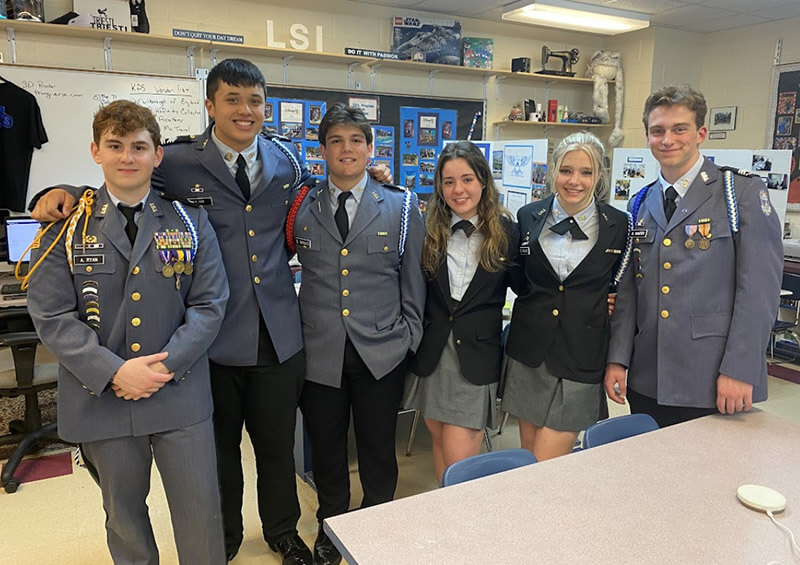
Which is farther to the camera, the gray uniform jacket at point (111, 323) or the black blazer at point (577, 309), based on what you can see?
the black blazer at point (577, 309)

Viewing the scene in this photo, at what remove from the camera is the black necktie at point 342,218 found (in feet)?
7.02

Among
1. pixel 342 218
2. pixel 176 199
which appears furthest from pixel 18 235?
pixel 342 218

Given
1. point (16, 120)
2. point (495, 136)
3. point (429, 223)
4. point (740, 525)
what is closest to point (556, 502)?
point (740, 525)

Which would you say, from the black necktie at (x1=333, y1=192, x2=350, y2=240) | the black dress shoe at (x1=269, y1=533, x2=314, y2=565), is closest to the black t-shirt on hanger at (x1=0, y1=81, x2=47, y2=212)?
the black necktie at (x1=333, y1=192, x2=350, y2=240)

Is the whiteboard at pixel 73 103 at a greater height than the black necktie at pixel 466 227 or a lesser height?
greater

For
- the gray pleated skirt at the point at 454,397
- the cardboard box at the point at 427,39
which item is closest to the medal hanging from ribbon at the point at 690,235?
the gray pleated skirt at the point at 454,397

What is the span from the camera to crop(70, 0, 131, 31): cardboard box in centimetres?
410

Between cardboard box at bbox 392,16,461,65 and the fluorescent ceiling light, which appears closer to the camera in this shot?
the fluorescent ceiling light

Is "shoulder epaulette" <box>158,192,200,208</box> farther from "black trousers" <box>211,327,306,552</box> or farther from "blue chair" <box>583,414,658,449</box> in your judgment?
"blue chair" <box>583,414,658,449</box>

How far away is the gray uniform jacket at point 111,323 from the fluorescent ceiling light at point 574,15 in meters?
3.77

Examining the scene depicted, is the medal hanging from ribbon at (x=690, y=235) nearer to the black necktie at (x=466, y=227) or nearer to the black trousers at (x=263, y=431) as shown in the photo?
the black necktie at (x=466, y=227)

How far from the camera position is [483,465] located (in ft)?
5.14

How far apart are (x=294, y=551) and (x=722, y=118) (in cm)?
591

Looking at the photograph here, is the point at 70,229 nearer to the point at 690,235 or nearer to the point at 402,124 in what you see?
the point at 690,235
